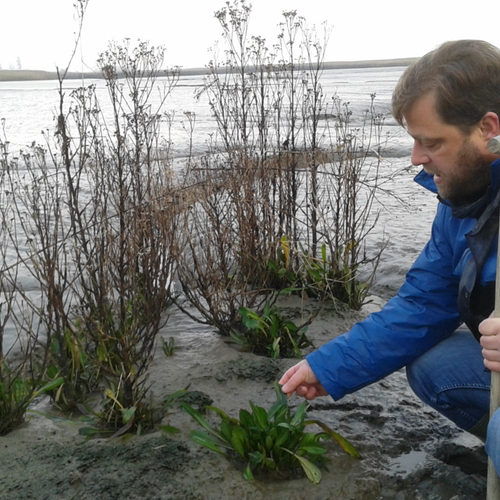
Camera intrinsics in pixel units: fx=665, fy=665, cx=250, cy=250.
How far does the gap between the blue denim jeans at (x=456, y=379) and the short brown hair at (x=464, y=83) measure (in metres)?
0.96

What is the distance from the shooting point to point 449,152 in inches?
93.1

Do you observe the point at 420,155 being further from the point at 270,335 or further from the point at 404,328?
the point at 270,335

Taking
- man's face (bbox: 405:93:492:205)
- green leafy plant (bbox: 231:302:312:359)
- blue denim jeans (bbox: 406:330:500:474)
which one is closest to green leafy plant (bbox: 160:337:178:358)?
green leafy plant (bbox: 231:302:312:359)

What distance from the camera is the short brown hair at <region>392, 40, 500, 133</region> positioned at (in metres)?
2.30

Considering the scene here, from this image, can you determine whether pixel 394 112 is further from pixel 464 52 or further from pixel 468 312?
pixel 468 312

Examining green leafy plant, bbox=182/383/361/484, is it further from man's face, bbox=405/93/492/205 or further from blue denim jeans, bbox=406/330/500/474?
man's face, bbox=405/93/492/205

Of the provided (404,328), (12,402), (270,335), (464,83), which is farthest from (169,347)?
(464,83)

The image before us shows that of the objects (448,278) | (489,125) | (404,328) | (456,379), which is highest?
(489,125)

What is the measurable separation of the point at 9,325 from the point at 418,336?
3.19m

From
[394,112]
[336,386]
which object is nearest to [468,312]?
[336,386]

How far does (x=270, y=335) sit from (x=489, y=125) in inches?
81.4

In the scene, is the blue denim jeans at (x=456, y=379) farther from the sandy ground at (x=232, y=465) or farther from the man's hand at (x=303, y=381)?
the man's hand at (x=303, y=381)

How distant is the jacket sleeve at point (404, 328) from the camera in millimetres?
2643

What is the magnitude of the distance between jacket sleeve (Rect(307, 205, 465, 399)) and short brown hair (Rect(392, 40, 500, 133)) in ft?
1.71
